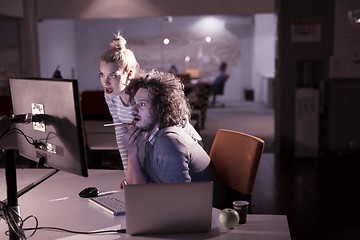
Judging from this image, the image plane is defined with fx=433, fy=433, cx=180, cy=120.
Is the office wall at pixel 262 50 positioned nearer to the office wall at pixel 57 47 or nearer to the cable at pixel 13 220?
the office wall at pixel 57 47

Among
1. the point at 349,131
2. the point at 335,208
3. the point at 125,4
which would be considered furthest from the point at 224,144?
the point at 125,4

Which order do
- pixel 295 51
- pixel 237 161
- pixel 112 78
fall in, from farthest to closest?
pixel 295 51 < pixel 112 78 < pixel 237 161

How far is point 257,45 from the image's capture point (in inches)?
499

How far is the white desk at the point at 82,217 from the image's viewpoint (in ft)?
5.40

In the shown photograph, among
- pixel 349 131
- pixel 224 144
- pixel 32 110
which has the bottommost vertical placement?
pixel 349 131

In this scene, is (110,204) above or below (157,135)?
below

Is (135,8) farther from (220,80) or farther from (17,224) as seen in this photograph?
(220,80)

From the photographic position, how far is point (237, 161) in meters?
2.38

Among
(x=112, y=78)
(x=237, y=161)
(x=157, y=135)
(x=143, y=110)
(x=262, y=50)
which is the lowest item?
(x=237, y=161)

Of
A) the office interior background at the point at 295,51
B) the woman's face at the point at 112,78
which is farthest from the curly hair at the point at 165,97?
the office interior background at the point at 295,51

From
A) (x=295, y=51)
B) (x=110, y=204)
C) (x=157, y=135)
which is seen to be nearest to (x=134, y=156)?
(x=157, y=135)

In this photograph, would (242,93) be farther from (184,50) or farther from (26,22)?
(26,22)

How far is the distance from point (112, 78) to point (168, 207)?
3.87 ft

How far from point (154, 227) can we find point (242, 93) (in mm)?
11827
